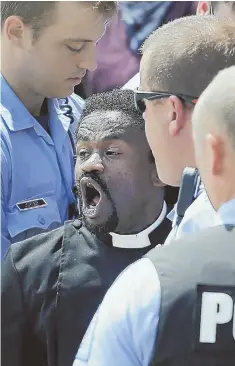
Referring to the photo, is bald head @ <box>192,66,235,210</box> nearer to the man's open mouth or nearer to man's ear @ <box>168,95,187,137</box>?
man's ear @ <box>168,95,187,137</box>

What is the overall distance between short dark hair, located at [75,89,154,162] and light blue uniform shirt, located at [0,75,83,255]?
1.05 ft

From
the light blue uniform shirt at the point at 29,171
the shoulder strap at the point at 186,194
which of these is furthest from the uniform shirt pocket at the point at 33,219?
the shoulder strap at the point at 186,194

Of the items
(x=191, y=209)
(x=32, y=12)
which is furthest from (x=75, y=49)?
(x=191, y=209)

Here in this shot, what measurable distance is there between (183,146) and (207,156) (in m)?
0.37

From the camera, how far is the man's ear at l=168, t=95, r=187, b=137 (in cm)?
176

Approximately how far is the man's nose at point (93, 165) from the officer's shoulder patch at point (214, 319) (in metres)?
0.93

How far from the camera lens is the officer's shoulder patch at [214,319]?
136 cm

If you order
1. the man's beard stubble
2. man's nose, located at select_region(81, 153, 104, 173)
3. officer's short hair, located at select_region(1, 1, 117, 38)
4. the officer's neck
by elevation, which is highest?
officer's short hair, located at select_region(1, 1, 117, 38)

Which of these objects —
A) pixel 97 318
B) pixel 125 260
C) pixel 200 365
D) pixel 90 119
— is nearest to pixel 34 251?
pixel 125 260

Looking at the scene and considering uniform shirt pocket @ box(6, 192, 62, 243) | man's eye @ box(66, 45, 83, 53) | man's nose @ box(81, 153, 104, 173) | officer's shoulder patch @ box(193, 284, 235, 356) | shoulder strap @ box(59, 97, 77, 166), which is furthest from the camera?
shoulder strap @ box(59, 97, 77, 166)

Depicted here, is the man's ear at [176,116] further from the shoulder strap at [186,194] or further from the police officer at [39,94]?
the police officer at [39,94]

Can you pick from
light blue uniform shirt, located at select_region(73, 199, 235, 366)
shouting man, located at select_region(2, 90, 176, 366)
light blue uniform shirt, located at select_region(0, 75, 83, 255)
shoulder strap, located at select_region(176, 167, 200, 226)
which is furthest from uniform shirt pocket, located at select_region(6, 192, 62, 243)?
light blue uniform shirt, located at select_region(73, 199, 235, 366)

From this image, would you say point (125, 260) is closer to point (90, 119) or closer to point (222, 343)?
point (90, 119)

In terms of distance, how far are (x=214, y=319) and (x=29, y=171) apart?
1.38 meters
